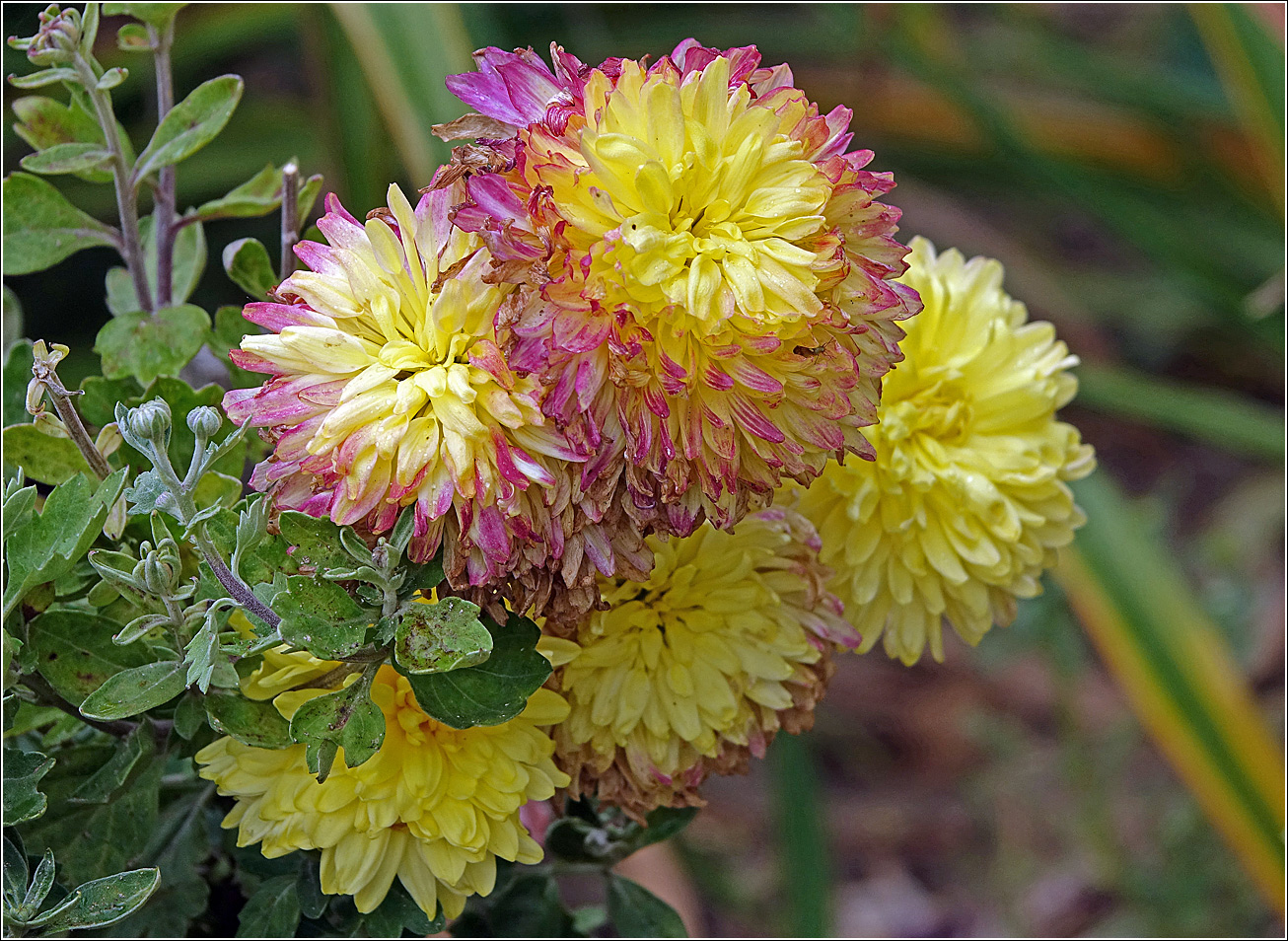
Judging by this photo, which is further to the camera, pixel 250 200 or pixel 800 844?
pixel 800 844

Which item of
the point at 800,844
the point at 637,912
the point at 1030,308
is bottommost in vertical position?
the point at 800,844

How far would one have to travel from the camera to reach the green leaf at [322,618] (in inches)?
9.7

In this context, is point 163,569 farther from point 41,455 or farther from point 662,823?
point 662,823

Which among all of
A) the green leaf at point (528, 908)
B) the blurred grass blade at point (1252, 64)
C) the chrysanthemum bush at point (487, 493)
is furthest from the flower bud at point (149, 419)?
the blurred grass blade at point (1252, 64)

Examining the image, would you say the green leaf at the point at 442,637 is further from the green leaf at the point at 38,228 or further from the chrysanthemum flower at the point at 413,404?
the green leaf at the point at 38,228

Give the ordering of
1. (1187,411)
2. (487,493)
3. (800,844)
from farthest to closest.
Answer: (1187,411), (800,844), (487,493)

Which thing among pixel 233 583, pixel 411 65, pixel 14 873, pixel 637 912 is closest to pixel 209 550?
pixel 233 583

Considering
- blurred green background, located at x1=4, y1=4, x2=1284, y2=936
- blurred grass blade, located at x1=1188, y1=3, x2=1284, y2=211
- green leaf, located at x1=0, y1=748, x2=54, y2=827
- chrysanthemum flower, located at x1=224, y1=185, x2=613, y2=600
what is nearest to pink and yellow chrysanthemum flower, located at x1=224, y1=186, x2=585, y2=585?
chrysanthemum flower, located at x1=224, y1=185, x2=613, y2=600

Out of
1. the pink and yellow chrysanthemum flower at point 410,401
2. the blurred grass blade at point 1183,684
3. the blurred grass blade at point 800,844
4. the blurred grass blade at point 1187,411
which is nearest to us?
the pink and yellow chrysanthemum flower at point 410,401

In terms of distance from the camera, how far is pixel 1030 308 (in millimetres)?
1271

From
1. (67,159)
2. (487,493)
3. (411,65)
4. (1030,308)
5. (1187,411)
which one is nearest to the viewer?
(487,493)

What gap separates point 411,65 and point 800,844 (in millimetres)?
618

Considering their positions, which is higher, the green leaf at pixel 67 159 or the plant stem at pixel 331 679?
the green leaf at pixel 67 159

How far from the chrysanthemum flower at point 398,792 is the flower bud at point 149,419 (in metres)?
0.07
